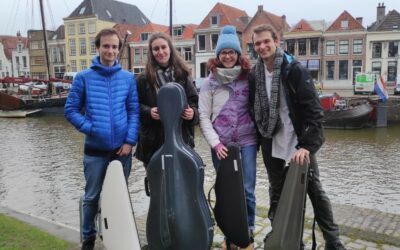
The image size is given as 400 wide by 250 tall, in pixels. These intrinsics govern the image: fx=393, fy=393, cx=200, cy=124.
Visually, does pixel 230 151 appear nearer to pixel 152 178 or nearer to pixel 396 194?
pixel 152 178

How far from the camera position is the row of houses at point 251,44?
33.1 meters

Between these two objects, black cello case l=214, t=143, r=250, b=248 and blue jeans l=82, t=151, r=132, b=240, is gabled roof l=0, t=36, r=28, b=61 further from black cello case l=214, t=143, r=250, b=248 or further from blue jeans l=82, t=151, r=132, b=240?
black cello case l=214, t=143, r=250, b=248

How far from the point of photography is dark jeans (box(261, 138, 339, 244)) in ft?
9.68

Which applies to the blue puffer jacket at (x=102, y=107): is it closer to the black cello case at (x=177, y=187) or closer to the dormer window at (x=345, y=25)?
the black cello case at (x=177, y=187)

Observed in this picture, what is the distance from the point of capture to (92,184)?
119 inches

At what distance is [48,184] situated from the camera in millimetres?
8125

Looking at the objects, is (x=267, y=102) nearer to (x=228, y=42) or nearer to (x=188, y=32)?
(x=228, y=42)

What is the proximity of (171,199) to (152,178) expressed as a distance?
0.22 metres

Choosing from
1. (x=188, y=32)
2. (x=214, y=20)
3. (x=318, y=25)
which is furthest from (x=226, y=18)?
(x=318, y=25)

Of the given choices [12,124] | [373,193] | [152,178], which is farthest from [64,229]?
[12,124]

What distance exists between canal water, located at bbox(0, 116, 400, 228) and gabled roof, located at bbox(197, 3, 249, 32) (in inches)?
942

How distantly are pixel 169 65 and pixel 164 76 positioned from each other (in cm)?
11

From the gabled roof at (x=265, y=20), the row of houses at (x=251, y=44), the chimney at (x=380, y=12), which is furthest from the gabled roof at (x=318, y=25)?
the chimney at (x=380, y=12)

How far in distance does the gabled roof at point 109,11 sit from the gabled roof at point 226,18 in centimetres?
1625
